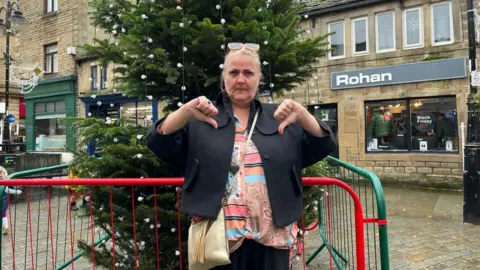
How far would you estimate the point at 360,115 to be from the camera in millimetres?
12430

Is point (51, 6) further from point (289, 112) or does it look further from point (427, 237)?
point (289, 112)

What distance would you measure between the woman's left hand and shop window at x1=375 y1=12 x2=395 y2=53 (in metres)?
11.1

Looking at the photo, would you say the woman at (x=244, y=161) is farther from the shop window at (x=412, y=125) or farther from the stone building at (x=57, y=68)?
the stone building at (x=57, y=68)

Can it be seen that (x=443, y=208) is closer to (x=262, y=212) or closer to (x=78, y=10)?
(x=262, y=212)

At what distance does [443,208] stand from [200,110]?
27.5 feet

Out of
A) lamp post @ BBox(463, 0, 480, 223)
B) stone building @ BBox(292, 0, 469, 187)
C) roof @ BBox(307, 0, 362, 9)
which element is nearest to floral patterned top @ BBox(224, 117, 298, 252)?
lamp post @ BBox(463, 0, 480, 223)

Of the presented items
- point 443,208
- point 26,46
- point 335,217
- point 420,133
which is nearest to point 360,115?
point 420,133

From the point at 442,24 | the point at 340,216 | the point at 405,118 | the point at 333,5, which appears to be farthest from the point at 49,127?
the point at 340,216

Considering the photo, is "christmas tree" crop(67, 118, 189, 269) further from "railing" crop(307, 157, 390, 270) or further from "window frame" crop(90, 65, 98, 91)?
"window frame" crop(90, 65, 98, 91)

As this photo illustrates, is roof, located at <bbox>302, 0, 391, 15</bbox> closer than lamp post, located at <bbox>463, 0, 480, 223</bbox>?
No

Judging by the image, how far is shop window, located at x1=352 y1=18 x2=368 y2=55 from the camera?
1241cm

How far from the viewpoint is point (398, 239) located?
20.4ft

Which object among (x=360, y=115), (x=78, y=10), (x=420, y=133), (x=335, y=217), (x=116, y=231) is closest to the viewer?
(x=116, y=231)

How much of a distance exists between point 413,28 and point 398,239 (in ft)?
25.5
